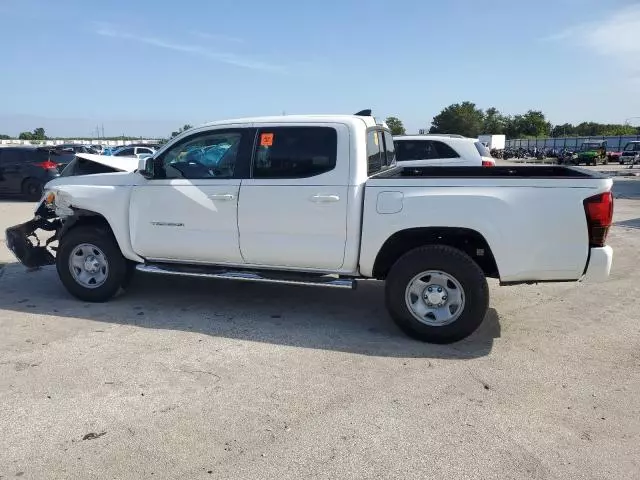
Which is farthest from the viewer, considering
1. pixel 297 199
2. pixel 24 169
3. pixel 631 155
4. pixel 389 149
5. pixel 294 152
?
pixel 631 155

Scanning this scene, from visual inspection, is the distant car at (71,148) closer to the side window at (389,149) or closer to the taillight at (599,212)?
the side window at (389,149)

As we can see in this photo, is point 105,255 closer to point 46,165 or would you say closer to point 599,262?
point 599,262

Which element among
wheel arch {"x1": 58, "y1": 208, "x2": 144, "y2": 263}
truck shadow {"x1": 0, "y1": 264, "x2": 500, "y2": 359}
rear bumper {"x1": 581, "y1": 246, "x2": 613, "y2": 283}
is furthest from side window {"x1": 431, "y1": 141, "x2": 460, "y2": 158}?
wheel arch {"x1": 58, "y1": 208, "x2": 144, "y2": 263}

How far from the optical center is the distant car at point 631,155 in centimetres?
4056

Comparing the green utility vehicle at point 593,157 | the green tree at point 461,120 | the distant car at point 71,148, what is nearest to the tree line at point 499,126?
the green tree at point 461,120

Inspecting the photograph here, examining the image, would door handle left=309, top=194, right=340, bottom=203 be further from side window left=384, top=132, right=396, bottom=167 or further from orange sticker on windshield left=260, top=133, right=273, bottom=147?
side window left=384, top=132, right=396, bottom=167

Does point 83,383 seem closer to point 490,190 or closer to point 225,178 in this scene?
point 225,178

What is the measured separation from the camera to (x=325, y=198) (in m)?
4.80

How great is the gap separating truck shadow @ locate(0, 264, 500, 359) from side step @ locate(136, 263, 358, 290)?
0.44 m

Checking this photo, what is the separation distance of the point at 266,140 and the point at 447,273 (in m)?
2.11

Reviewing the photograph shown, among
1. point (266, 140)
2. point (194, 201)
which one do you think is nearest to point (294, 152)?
point (266, 140)

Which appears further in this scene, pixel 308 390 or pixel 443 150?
pixel 443 150

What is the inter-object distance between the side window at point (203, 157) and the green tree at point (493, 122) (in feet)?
369

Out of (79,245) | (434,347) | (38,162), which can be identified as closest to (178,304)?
(79,245)
